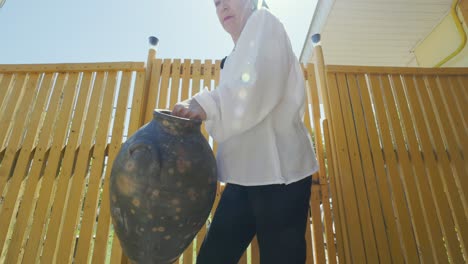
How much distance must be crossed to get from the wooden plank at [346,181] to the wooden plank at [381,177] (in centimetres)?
18

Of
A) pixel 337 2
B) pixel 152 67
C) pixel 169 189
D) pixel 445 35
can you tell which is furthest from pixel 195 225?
pixel 445 35

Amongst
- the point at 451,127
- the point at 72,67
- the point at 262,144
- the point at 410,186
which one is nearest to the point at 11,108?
the point at 72,67

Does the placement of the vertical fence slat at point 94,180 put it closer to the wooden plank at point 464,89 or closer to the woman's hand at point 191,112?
the woman's hand at point 191,112

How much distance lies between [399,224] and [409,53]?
2847mm

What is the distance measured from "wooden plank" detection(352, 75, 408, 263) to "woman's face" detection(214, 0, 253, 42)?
1621 millimetres

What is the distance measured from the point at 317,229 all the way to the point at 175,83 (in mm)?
1729

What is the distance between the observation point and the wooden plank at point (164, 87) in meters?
2.27

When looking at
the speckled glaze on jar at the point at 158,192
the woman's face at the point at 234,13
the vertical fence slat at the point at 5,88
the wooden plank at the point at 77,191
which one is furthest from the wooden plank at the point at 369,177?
the vertical fence slat at the point at 5,88

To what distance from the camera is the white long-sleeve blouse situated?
860 mm

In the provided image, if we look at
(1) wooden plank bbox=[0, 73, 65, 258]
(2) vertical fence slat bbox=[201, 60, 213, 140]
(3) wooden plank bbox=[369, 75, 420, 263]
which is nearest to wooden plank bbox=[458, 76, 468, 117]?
(3) wooden plank bbox=[369, 75, 420, 263]

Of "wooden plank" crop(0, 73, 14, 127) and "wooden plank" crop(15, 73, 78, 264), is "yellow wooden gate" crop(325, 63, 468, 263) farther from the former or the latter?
"wooden plank" crop(0, 73, 14, 127)

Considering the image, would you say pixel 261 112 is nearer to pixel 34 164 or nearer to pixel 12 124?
pixel 34 164

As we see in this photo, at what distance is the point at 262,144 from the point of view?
958 mm

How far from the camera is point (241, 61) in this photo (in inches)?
36.2
